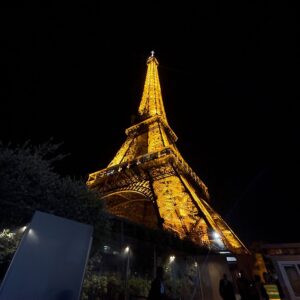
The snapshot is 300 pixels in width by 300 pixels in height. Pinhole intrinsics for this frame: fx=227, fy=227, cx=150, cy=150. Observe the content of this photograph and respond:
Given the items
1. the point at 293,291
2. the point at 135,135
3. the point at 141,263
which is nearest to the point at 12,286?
the point at 141,263

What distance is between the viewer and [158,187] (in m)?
21.6

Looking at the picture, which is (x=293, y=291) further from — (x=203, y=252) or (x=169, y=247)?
(x=169, y=247)

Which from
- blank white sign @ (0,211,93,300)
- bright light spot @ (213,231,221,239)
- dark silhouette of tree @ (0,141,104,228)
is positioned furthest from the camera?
bright light spot @ (213,231,221,239)

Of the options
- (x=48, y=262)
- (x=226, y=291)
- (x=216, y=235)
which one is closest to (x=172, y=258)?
(x=226, y=291)

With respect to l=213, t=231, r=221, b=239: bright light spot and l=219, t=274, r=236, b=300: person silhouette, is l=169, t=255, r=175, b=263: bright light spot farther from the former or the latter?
l=213, t=231, r=221, b=239: bright light spot

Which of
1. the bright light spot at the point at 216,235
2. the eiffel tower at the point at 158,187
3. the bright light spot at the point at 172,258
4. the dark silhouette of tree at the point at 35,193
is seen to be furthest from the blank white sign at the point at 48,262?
the bright light spot at the point at 216,235

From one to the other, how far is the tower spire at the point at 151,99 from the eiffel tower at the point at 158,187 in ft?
0.54

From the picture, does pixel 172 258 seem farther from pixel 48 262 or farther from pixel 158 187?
pixel 158 187

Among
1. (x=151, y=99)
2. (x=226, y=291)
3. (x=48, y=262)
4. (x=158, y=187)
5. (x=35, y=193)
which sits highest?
(x=151, y=99)

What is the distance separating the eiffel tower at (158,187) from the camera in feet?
55.3

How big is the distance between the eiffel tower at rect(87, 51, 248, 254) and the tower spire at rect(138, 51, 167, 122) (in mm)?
166

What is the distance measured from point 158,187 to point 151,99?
21224 millimetres

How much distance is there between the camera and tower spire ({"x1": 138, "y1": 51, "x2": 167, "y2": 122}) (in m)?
36.5

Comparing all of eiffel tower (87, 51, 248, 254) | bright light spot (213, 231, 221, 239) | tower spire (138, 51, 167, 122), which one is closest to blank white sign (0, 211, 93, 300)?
eiffel tower (87, 51, 248, 254)
